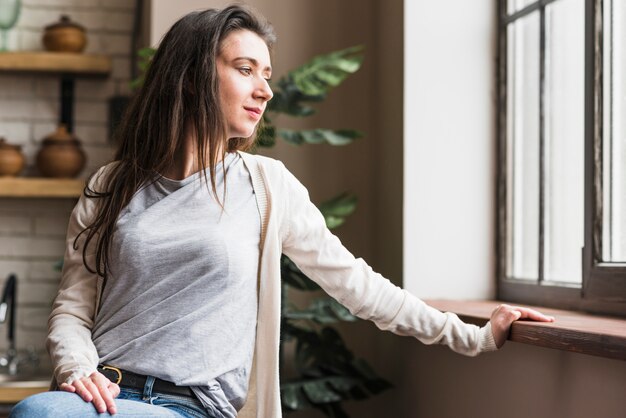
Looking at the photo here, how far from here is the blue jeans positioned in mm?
1466

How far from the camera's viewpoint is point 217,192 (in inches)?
70.0

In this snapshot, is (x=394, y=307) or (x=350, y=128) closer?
(x=394, y=307)

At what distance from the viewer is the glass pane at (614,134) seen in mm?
1949

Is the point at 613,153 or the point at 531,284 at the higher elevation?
the point at 613,153

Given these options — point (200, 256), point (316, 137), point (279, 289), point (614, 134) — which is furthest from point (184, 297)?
point (316, 137)

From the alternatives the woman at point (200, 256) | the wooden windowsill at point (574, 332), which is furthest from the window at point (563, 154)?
the woman at point (200, 256)

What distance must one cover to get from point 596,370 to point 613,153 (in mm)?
549

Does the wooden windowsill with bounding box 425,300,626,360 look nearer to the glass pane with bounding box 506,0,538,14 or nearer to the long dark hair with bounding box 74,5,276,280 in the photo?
the long dark hair with bounding box 74,5,276,280

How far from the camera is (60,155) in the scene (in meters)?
3.62

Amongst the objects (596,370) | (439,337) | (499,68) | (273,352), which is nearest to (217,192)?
(273,352)

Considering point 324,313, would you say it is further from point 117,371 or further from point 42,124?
point 42,124

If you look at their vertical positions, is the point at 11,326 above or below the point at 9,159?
below

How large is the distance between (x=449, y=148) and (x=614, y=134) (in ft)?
2.19

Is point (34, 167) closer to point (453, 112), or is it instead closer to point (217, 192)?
point (453, 112)
